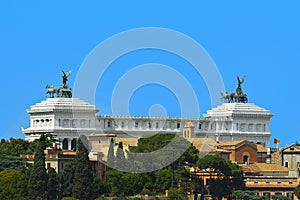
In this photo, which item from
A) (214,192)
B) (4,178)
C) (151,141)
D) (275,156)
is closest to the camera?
(4,178)

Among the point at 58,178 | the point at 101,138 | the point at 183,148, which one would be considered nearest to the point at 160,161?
the point at 183,148

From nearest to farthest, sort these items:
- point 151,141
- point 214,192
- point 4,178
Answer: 1. point 4,178
2. point 214,192
3. point 151,141

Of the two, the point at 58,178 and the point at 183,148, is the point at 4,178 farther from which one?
the point at 183,148

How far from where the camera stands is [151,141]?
15912 cm

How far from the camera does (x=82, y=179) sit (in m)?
135

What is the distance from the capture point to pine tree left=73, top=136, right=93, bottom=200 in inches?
5271

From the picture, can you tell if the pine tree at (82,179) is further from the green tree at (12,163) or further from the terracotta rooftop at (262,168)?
the terracotta rooftop at (262,168)

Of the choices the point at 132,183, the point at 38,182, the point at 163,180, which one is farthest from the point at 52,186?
the point at 163,180

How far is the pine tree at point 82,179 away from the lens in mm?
133875

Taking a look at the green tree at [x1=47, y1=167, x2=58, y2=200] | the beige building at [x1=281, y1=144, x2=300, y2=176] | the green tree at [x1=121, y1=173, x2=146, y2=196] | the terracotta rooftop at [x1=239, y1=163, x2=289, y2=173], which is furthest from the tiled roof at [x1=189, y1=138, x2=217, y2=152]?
the green tree at [x1=47, y1=167, x2=58, y2=200]

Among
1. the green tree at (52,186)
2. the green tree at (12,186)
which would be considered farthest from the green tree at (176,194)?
the green tree at (12,186)

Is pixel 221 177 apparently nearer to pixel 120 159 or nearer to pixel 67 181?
pixel 120 159

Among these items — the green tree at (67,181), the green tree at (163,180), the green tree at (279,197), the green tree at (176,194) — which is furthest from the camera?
the green tree at (279,197)

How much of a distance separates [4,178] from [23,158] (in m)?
19.9
